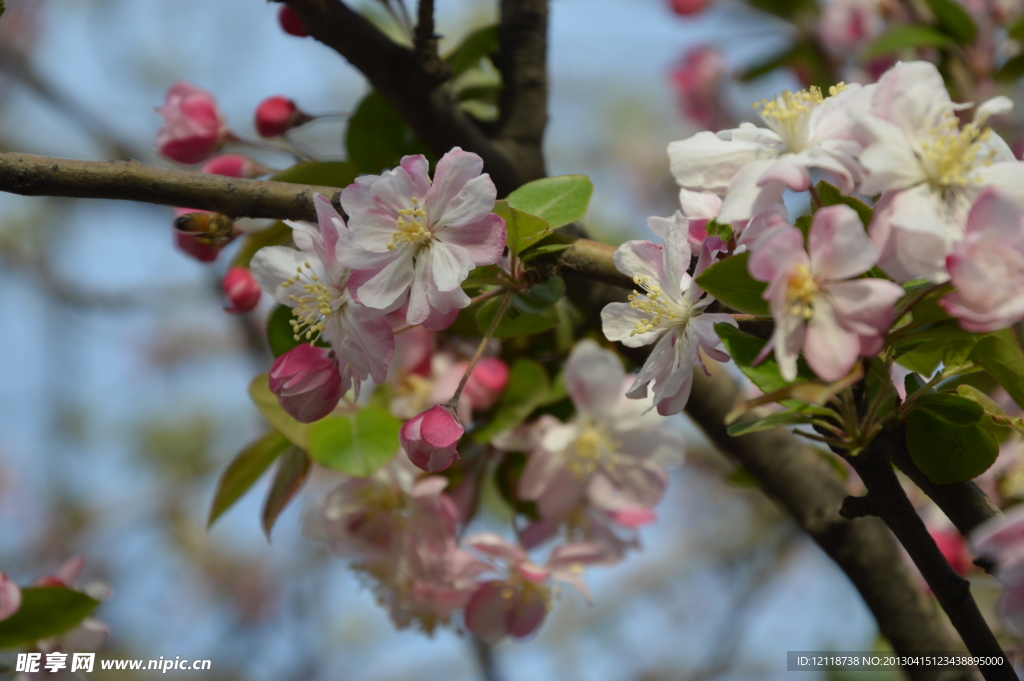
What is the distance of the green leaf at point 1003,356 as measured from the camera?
23.3 inches

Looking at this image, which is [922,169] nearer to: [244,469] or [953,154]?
[953,154]

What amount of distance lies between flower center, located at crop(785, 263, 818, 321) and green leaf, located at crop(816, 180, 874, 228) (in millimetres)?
96

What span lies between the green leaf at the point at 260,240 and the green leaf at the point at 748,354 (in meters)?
0.60

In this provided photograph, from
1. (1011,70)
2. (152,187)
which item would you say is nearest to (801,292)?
(152,187)

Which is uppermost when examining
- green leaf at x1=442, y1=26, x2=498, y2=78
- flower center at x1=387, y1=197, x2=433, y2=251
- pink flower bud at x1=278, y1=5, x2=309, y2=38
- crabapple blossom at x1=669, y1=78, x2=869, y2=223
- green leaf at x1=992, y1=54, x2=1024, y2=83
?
crabapple blossom at x1=669, y1=78, x2=869, y2=223

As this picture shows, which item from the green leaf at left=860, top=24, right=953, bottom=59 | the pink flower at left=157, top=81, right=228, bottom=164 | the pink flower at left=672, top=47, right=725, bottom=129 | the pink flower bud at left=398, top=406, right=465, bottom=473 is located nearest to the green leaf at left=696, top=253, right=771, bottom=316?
the pink flower bud at left=398, top=406, right=465, bottom=473

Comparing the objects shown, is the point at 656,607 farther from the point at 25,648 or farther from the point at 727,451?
the point at 25,648

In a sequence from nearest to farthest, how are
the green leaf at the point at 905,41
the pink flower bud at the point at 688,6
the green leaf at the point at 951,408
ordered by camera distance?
1. the green leaf at the point at 951,408
2. the green leaf at the point at 905,41
3. the pink flower bud at the point at 688,6

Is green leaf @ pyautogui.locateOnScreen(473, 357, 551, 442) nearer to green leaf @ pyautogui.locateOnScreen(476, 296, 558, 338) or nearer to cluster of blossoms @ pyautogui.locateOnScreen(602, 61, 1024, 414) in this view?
green leaf @ pyautogui.locateOnScreen(476, 296, 558, 338)

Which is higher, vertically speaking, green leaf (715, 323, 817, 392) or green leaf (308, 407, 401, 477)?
green leaf (715, 323, 817, 392)

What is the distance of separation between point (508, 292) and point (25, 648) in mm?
764

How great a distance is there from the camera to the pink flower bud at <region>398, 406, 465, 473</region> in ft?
2.15

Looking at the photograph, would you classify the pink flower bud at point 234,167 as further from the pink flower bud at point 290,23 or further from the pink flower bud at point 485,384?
the pink flower bud at point 485,384

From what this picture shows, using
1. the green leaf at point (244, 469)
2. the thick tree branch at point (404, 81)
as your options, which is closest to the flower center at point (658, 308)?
the thick tree branch at point (404, 81)
